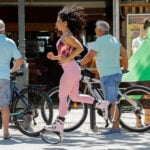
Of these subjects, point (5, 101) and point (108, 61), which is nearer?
point (5, 101)

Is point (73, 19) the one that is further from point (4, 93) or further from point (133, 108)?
point (133, 108)

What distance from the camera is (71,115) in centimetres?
936

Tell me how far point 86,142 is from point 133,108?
46.8 inches

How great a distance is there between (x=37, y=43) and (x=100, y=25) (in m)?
8.18

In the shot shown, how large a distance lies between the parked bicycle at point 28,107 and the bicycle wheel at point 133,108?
1184 mm

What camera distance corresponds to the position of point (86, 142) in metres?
8.49

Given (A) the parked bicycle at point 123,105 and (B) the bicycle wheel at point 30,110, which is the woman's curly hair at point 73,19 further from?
(B) the bicycle wheel at point 30,110

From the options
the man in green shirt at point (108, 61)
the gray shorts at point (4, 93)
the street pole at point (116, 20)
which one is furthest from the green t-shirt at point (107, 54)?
the street pole at point (116, 20)

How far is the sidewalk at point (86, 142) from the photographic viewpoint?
8.07 m

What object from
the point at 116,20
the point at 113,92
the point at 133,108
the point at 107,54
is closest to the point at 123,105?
the point at 133,108

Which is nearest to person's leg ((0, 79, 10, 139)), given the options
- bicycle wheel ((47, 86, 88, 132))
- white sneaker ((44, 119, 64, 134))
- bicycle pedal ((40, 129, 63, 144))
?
bicycle pedal ((40, 129, 63, 144))

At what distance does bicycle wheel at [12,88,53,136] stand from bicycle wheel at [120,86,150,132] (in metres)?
1.18

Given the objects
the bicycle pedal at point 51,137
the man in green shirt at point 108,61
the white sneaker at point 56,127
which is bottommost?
the bicycle pedal at point 51,137

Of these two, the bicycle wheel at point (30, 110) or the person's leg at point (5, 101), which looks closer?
the person's leg at point (5, 101)
